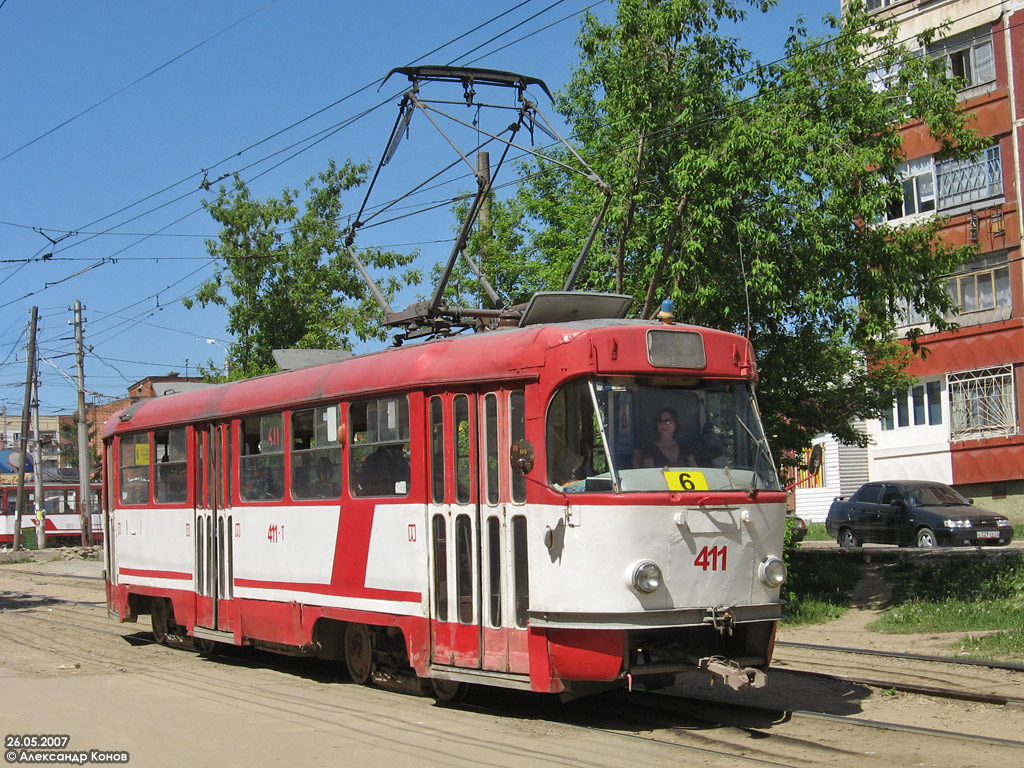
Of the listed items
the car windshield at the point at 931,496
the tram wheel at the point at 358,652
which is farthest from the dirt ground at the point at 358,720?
the car windshield at the point at 931,496

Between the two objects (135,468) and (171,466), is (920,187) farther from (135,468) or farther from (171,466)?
(171,466)

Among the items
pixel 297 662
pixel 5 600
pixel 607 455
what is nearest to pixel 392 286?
pixel 5 600

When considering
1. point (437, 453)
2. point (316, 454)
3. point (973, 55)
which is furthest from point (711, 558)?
point (973, 55)

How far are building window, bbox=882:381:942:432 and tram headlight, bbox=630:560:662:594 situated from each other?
26.7m

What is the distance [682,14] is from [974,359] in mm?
19808

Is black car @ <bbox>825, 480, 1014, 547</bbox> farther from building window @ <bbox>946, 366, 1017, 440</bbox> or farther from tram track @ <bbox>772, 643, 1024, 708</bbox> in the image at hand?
tram track @ <bbox>772, 643, 1024, 708</bbox>

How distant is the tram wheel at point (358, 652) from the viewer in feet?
35.8

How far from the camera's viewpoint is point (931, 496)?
24375 mm

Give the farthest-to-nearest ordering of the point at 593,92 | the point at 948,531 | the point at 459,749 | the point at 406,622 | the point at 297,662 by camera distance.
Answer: the point at 948,531 → the point at 593,92 → the point at 297,662 → the point at 406,622 → the point at 459,749

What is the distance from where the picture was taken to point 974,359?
103ft

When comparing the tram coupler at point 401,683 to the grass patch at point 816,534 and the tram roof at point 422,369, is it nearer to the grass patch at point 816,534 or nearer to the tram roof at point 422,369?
the tram roof at point 422,369

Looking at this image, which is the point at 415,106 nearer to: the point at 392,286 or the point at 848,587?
the point at 848,587

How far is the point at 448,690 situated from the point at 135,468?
7.35 metres

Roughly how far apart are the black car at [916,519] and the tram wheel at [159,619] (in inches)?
617
